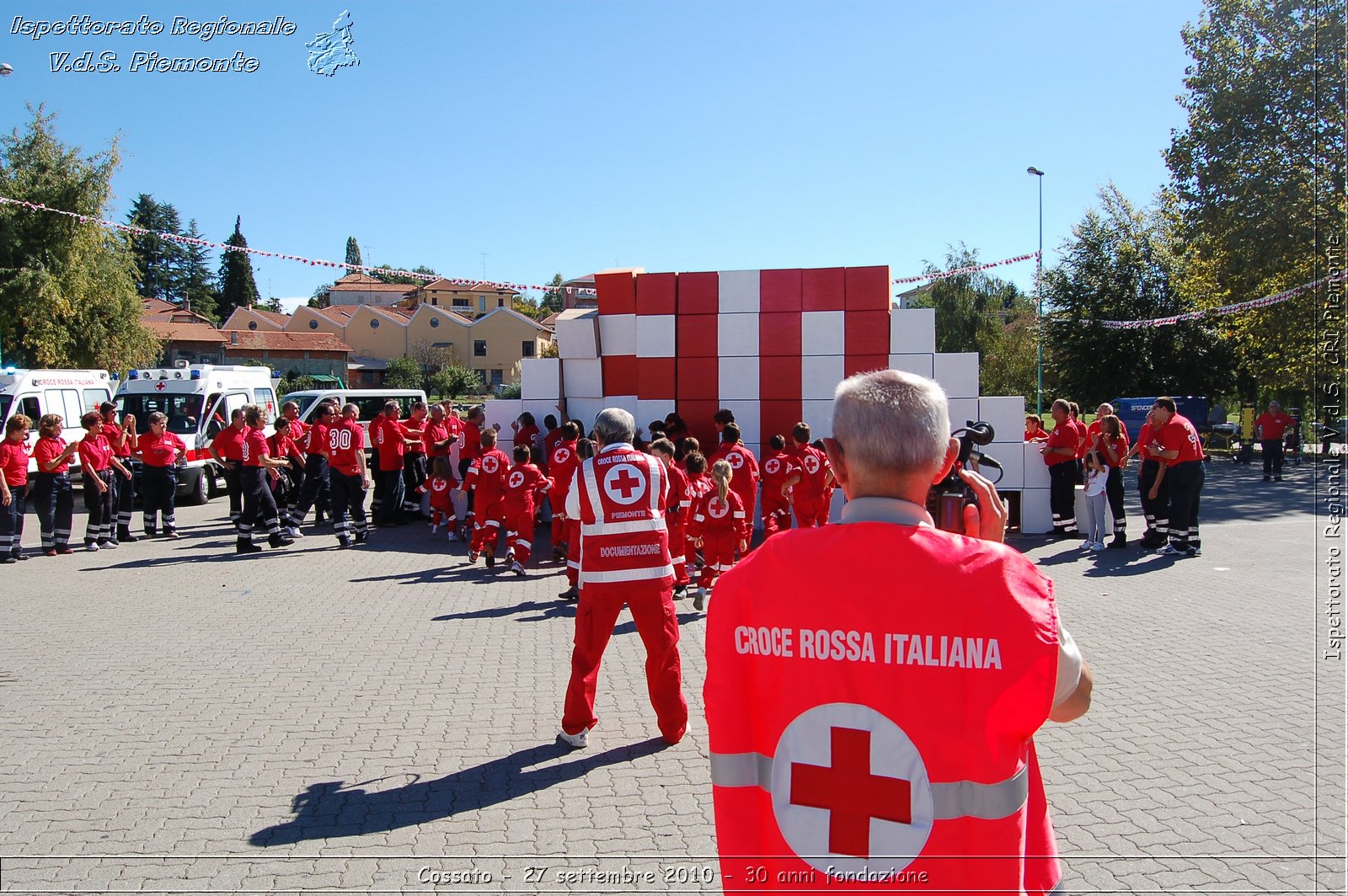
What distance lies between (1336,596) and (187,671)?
10682 millimetres

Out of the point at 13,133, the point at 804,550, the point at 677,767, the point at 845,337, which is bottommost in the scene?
the point at 677,767

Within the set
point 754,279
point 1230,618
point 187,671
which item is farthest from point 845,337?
point 187,671

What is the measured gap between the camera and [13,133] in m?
24.7

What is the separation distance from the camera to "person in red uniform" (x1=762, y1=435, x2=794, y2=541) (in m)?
11.3

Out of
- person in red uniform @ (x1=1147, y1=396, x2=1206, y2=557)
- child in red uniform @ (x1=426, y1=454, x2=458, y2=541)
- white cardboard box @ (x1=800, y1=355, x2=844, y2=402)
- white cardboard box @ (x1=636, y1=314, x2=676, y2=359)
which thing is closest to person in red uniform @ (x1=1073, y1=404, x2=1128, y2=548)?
person in red uniform @ (x1=1147, y1=396, x2=1206, y2=557)

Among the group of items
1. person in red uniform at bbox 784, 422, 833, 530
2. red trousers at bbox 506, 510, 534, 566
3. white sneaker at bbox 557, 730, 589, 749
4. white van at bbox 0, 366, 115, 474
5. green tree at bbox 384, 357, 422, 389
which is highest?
green tree at bbox 384, 357, 422, 389

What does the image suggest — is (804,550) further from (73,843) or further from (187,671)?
(187,671)

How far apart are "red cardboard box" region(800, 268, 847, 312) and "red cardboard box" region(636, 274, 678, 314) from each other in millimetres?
2046

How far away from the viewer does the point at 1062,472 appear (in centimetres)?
1303

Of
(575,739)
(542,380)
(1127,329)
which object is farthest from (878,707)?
(1127,329)

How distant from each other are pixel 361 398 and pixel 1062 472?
18338 mm

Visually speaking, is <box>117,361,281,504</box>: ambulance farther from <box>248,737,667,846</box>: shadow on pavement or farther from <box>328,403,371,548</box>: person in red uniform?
<box>248,737,667,846</box>: shadow on pavement

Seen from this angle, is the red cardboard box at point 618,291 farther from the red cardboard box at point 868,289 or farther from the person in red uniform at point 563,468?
the person in red uniform at point 563,468

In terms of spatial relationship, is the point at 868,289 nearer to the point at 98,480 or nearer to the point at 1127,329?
the point at 98,480
